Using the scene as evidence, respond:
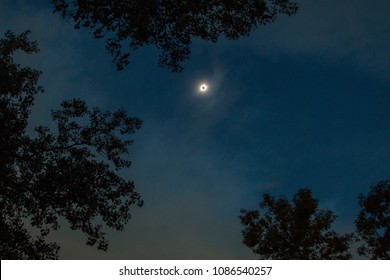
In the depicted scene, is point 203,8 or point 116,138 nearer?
point 203,8

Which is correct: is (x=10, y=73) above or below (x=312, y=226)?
above

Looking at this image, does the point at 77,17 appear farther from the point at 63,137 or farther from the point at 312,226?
the point at 312,226

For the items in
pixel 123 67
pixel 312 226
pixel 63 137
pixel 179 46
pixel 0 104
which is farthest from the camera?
pixel 312 226
